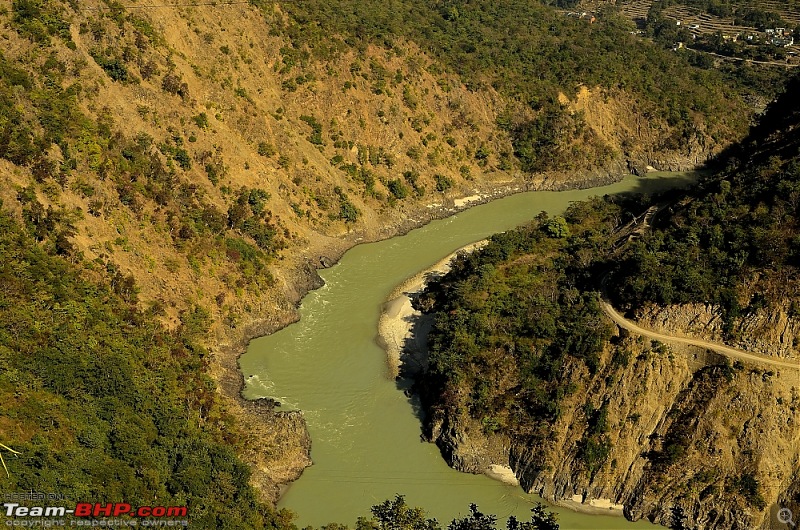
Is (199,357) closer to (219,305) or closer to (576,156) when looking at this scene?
(219,305)

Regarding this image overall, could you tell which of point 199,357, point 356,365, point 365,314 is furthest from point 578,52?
point 199,357

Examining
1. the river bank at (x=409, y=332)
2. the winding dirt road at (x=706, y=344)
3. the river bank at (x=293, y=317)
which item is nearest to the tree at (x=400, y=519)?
the river bank at (x=293, y=317)

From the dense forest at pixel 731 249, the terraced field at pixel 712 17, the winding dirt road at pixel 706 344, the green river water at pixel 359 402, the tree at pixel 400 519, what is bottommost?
the green river water at pixel 359 402

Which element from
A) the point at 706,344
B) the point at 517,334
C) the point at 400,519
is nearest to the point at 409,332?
the point at 517,334

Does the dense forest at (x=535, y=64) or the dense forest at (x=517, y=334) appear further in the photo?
the dense forest at (x=535, y=64)

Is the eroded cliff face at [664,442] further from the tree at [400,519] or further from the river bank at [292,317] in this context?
the river bank at [292,317]

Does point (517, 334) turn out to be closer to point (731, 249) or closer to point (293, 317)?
point (731, 249)

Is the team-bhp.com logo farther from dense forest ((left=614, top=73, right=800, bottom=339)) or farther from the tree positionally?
dense forest ((left=614, top=73, right=800, bottom=339))
